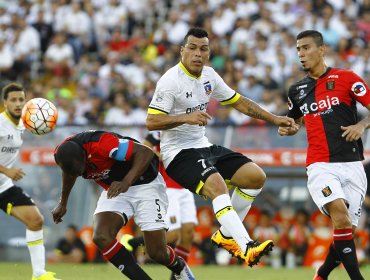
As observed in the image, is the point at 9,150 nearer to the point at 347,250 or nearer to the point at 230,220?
the point at 230,220

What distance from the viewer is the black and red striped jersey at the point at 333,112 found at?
1065cm

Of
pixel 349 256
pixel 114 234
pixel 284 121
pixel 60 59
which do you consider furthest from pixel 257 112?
pixel 60 59

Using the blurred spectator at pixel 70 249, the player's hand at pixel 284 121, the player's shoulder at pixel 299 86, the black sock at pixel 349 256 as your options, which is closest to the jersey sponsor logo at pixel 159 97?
the player's hand at pixel 284 121

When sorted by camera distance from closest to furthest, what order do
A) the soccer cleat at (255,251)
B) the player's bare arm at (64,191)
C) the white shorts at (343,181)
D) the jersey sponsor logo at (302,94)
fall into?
the soccer cleat at (255,251)
the player's bare arm at (64,191)
the white shorts at (343,181)
the jersey sponsor logo at (302,94)

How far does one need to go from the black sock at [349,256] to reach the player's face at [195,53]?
8.26 ft

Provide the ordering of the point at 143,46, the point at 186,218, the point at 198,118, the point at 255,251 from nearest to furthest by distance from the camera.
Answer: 1. the point at 255,251
2. the point at 198,118
3. the point at 186,218
4. the point at 143,46

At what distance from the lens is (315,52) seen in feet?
35.7

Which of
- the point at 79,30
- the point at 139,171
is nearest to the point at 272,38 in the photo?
the point at 79,30

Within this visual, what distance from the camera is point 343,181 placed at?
1059 centimetres

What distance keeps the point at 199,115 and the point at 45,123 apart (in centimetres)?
239

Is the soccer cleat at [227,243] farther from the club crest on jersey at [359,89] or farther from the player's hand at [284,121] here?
the club crest on jersey at [359,89]

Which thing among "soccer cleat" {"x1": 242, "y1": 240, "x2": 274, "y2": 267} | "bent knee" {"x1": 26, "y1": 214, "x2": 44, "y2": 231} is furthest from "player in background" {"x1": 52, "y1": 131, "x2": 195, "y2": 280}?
"bent knee" {"x1": 26, "y1": 214, "x2": 44, "y2": 231}

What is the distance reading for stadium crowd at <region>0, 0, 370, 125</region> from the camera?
67.7ft

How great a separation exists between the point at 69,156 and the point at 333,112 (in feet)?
10.2
